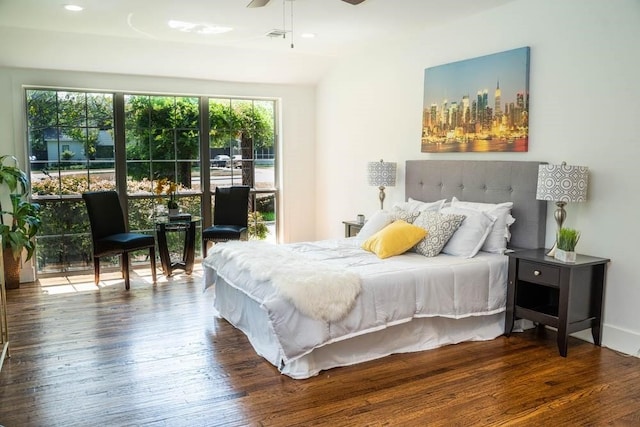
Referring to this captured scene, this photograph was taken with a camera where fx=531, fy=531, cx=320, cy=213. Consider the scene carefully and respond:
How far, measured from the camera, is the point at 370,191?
6.11 meters

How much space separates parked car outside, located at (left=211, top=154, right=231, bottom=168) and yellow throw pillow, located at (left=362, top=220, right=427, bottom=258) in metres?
3.19

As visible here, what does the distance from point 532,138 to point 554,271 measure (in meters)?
1.18

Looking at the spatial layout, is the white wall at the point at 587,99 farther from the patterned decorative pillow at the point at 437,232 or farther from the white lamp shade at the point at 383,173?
the patterned decorative pillow at the point at 437,232

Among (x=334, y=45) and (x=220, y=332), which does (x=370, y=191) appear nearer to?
(x=334, y=45)

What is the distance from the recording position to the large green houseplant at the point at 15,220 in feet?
15.6

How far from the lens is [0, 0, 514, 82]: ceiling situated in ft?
14.0

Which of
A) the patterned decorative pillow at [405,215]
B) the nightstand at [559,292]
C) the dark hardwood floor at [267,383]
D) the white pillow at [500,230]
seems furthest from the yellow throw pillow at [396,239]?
the dark hardwood floor at [267,383]

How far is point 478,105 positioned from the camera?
→ 4605mm

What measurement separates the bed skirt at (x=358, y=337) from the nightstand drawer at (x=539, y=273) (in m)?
0.43

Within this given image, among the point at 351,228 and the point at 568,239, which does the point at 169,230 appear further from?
the point at 568,239

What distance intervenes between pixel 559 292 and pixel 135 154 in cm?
484

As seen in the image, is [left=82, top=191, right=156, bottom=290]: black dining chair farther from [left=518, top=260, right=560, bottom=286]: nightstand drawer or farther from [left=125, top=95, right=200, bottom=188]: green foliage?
[left=518, top=260, right=560, bottom=286]: nightstand drawer

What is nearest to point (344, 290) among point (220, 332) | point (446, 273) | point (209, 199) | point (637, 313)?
point (446, 273)

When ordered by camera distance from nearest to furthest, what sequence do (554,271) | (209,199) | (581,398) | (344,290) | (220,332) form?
(581,398) → (344,290) → (554,271) → (220,332) → (209,199)
